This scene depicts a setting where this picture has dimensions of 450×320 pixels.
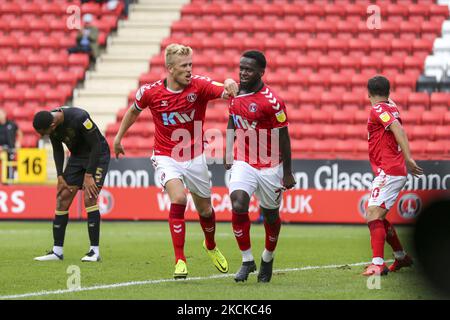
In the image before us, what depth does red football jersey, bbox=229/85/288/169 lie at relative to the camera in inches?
349

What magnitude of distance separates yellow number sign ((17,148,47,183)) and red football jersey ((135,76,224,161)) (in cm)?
945

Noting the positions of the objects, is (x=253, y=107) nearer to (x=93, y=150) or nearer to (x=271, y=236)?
(x=271, y=236)

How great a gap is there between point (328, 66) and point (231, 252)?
40.7ft

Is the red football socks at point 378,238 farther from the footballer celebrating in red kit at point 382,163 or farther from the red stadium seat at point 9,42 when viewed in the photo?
the red stadium seat at point 9,42

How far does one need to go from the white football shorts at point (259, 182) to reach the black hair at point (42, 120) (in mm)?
2773

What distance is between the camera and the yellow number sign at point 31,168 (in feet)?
61.4

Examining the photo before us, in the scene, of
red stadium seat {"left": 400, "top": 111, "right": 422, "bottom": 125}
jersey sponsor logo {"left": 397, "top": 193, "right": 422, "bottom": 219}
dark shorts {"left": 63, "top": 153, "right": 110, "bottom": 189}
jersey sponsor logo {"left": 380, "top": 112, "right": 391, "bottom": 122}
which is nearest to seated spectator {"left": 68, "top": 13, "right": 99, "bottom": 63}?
red stadium seat {"left": 400, "top": 111, "right": 422, "bottom": 125}

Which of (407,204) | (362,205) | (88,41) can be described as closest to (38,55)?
(88,41)

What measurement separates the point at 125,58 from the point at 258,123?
17.5m

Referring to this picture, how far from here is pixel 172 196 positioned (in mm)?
9352

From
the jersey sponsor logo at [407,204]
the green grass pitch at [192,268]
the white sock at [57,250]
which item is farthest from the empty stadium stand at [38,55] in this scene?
the white sock at [57,250]

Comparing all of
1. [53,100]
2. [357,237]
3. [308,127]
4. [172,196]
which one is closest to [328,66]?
[308,127]

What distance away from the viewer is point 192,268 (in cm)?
1047

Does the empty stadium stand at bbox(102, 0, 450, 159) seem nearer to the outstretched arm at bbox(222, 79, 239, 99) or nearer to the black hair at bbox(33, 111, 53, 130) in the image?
the black hair at bbox(33, 111, 53, 130)
